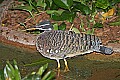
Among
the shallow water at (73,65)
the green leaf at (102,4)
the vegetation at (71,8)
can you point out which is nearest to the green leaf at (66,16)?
the vegetation at (71,8)

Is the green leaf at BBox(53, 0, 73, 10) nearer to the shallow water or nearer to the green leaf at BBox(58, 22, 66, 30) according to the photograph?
the green leaf at BBox(58, 22, 66, 30)

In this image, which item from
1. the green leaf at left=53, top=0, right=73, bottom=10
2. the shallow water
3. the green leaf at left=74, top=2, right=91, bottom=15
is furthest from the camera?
the green leaf at left=74, top=2, right=91, bottom=15

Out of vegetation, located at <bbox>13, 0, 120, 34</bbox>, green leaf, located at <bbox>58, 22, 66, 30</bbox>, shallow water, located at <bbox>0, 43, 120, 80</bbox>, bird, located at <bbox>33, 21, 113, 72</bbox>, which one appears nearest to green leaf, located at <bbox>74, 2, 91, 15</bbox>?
vegetation, located at <bbox>13, 0, 120, 34</bbox>

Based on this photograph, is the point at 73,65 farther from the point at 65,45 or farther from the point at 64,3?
the point at 64,3

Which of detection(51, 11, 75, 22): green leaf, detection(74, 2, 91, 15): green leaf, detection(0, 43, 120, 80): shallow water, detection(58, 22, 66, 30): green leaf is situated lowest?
detection(0, 43, 120, 80): shallow water

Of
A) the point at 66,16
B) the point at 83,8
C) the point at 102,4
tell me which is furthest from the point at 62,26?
the point at 102,4

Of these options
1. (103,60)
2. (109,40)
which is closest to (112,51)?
(103,60)
